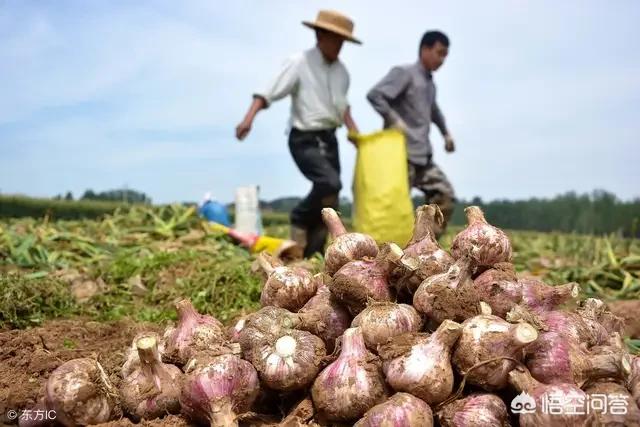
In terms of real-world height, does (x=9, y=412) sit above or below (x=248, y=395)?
below

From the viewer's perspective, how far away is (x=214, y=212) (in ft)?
30.7

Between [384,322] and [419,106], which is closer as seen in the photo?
[384,322]

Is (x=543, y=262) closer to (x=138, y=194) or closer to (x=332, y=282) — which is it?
(x=332, y=282)

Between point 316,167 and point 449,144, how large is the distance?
2.44 meters

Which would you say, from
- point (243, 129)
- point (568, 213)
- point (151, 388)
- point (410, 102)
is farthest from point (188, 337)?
point (568, 213)

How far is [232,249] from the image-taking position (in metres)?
7.67

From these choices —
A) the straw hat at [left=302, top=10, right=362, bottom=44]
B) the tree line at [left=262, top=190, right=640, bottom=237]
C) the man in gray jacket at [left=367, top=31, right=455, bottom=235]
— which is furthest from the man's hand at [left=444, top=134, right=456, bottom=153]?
the tree line at [left=262, top=190, right=640, bottom=237]

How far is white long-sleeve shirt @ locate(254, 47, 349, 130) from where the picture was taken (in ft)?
23.2

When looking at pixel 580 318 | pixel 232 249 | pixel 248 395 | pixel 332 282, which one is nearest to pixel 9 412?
pixel 248 395

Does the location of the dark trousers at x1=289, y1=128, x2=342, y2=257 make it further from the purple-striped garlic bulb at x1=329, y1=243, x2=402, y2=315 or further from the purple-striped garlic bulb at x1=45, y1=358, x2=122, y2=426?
the purple-striped garlic bulb at x1=45, y1=358, x2=122, y2=426

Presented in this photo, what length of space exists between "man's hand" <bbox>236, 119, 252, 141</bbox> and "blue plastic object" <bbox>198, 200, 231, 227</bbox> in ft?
8.64

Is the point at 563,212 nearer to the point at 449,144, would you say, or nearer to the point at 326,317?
the point at 449,144

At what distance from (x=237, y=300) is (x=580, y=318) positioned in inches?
119

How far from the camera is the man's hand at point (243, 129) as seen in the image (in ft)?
22.6
